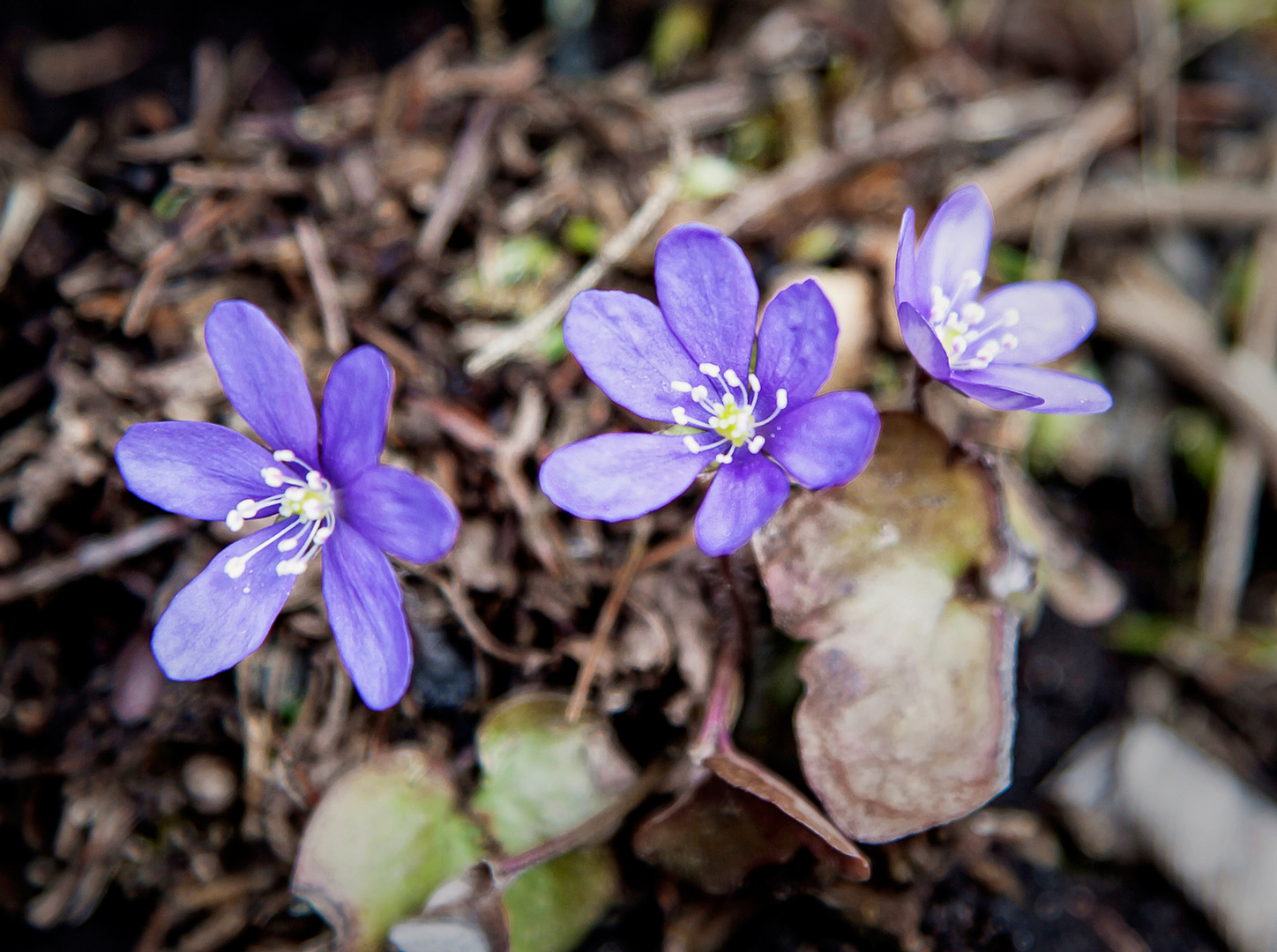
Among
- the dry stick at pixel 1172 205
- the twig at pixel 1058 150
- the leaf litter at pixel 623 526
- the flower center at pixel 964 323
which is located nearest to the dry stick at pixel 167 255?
the leaf litter at pixel 623 526

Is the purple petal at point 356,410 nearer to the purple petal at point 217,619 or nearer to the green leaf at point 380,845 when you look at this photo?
the purple petal at point 217,619

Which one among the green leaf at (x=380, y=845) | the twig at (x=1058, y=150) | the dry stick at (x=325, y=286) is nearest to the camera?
the green leaf at (x=380, y=845)


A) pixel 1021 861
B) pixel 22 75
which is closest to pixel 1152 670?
pixel 1021 861

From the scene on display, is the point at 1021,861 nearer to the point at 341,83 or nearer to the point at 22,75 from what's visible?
the point at 341,83

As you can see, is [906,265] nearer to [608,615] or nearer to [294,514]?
[608,615]

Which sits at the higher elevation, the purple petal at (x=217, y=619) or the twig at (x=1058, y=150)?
the purple petal at (x=217, y=619)

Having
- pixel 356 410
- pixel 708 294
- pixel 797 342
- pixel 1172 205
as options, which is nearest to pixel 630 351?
pixel 708 294
